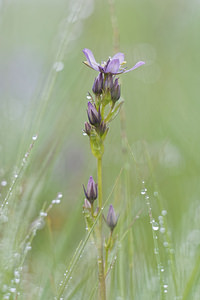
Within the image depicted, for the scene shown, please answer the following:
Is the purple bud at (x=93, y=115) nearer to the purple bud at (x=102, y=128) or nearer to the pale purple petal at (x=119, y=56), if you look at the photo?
the purple bud at (x=102, y=128)

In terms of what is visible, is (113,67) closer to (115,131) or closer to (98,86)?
(98,86)

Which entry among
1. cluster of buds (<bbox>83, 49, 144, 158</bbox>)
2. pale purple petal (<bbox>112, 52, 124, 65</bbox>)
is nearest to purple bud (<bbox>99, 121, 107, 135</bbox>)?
cluster of buds (<bbox>83, 49, 144, 158</bbox>)

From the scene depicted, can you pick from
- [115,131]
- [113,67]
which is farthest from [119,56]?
[115,131]

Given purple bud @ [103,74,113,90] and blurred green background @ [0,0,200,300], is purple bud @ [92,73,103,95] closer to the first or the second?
purple bud @ [103,74,113,90]

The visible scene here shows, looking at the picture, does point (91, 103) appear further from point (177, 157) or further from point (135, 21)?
point (135, 21)

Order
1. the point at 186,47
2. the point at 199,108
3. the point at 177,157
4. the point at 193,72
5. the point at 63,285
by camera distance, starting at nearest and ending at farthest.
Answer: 1. the point at 63,285
2. the point at 177,157
3. the point at 199,108
4. the point at 193,72
5. the point at 186,47

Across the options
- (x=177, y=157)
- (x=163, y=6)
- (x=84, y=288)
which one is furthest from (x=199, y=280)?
(x=163, y=6)
